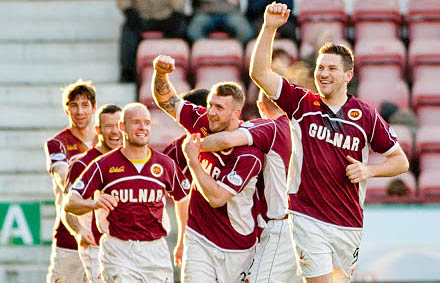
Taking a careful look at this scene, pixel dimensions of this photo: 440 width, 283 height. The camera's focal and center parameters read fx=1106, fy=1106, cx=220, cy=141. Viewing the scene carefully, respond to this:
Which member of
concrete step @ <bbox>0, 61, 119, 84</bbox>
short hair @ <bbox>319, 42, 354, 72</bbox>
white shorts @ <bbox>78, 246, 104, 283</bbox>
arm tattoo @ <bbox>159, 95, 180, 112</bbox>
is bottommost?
white shorts @ <bbox>78, 246, 104, 283</bbox>

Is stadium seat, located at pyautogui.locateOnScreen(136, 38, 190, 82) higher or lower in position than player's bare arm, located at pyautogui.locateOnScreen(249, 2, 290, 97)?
lower

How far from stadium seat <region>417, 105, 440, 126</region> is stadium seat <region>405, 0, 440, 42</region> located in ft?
4.42

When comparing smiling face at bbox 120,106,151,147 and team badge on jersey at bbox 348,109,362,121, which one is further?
smiling face at bbox 120,106,151,147

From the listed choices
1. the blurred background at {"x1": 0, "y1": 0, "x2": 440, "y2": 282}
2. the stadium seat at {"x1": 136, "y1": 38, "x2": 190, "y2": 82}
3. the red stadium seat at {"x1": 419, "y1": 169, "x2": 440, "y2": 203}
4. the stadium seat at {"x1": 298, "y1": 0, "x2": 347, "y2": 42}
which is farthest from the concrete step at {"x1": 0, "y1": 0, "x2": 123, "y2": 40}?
the red stadium seat at {"x1": 419, "y1": 169, "x2": 440, "y2": 203}

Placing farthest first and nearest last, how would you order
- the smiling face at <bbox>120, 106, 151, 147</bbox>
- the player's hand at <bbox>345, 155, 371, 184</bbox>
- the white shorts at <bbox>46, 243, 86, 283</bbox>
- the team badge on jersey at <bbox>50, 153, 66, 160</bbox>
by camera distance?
the white shorts at <bbox>46, 243, 86, 283</bbox> → the team badge on jersey at <bbox>50, 153, 66, 160</bbox> → the smiling face at <bbox>120, 106, 151, 147</bbox> → the player's hand at <bbox>345, 155, 371, 184</bbox>

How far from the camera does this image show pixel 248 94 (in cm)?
1232

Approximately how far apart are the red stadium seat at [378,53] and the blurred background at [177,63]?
0.01 meters

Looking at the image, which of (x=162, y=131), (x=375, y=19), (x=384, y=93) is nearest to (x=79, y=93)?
(x=162, y=131)

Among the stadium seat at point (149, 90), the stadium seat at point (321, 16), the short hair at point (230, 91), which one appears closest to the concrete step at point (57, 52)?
the stadium seat at point (149, 90)

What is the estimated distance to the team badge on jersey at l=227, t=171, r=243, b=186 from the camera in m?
6.97

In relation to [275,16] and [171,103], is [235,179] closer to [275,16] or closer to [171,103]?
[171,103]

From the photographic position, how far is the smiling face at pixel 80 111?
8.62m

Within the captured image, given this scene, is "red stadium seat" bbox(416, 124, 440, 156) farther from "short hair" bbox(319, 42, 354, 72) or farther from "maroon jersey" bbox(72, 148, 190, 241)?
"short hair" bbox(319, 42, 354, 72)

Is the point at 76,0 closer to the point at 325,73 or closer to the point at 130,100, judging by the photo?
the point at 130,100
